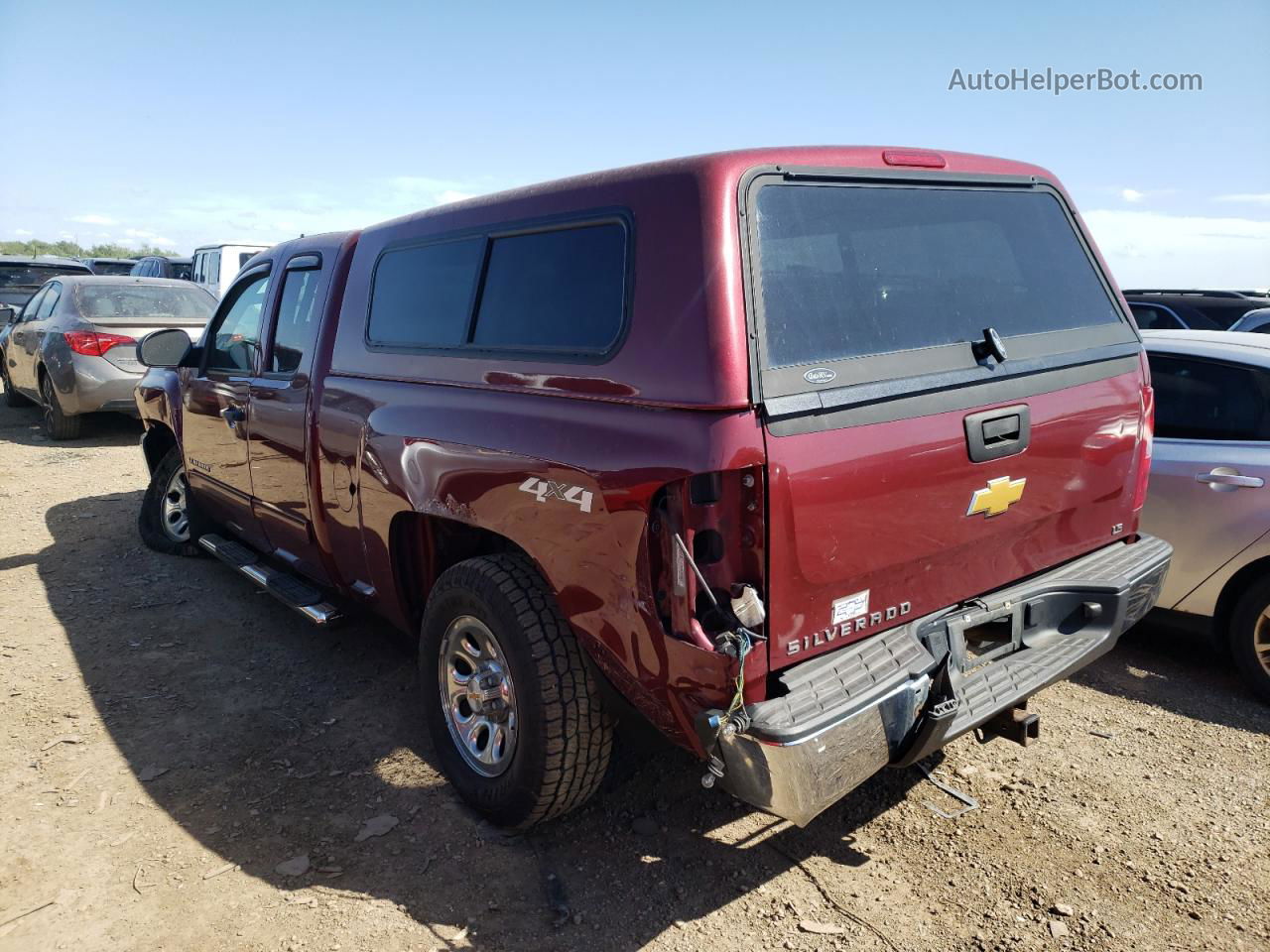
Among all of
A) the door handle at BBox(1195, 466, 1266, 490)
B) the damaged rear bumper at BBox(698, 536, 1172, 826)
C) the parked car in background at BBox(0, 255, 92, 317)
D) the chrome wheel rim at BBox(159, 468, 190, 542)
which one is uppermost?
the parked car in background at BBox(0, 255, 92, 317)

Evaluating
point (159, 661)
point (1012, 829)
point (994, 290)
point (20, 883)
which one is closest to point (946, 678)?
point (1012, 829)

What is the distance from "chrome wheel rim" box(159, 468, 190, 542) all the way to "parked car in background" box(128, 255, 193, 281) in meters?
16.5

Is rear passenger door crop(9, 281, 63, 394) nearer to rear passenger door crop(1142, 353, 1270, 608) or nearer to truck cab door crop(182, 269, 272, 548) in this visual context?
truck cab door crop(182, 269, 272, 548)

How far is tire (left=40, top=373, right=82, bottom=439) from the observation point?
9.95 metres

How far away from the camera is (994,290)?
301 cm

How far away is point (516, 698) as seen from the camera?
2.86 metres

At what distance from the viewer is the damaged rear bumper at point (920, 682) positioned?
7.35ft

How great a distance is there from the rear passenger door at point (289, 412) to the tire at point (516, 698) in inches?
51.3

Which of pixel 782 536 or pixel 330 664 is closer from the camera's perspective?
pixel 782 536

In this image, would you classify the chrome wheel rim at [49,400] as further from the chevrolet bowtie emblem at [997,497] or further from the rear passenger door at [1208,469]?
the rear passenger door at [1208,469]

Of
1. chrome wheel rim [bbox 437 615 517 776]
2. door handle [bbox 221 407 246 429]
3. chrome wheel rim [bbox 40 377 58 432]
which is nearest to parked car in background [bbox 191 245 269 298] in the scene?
chrome wheel rim [bbox 40 377 58 432]

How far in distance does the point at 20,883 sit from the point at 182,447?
3114 mm

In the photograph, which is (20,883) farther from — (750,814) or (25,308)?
(25,308)

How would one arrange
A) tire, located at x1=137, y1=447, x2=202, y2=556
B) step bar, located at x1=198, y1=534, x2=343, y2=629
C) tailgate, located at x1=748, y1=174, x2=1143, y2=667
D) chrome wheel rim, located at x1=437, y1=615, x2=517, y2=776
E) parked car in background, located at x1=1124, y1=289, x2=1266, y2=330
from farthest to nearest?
parked car in background, located at x1=1124, y1=289, x2=1266, y2=330, tire, located at x1=137, y1=447, x2=202, y2=556, step bar, located at x1=198, y1=534, x2=343, y2=629, chrome wheel rim, located at x1=437, y1=615, x2=517, y2=776, tailgate, located at x1=748, y1=174, x2=1143, y2=667
